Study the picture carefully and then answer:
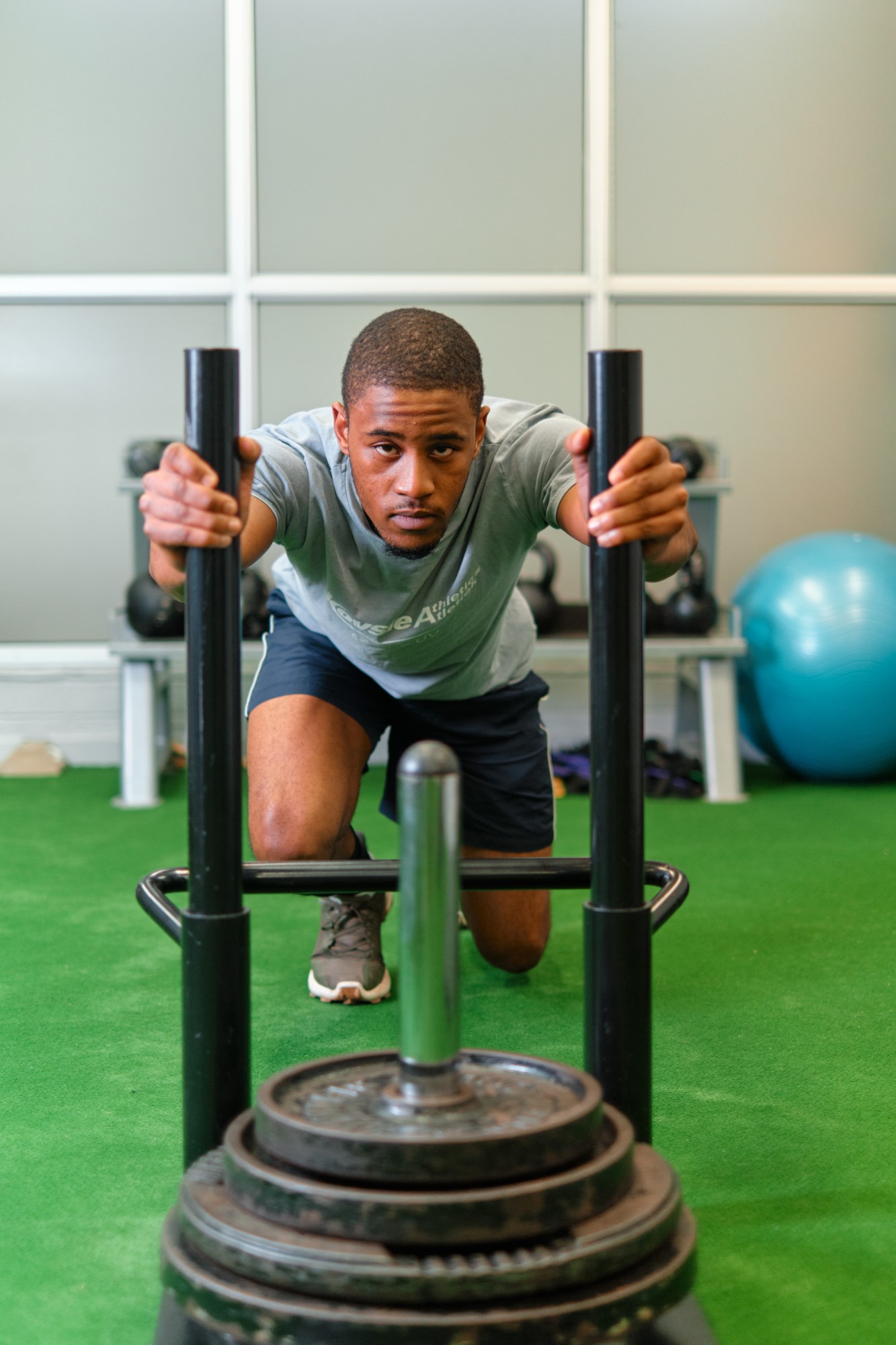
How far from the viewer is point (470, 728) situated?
7.13ft

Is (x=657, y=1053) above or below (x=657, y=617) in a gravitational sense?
below

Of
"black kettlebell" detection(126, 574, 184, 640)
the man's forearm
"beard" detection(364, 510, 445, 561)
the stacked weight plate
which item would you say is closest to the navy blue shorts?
"beard" detection(364, 510, 445, 561)

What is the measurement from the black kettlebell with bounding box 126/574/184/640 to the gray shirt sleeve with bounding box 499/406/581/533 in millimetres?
2173

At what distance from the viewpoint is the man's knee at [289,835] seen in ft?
6.29

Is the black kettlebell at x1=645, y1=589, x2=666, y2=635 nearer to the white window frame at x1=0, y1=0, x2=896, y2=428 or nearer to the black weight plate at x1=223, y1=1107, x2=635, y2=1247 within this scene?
the white window frame at x1=0, y1=0, x2=896, y2=428

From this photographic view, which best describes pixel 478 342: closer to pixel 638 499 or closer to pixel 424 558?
pixel 424 558

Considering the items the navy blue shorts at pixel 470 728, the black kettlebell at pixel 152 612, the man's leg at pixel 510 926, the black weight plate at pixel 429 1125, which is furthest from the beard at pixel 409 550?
the black kettlebell at pixel 152 612

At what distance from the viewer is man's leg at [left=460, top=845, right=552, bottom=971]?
2109mm

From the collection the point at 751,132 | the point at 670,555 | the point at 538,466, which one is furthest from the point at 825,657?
the point at 670,555

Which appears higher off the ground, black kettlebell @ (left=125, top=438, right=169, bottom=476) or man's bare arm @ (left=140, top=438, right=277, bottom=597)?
black kettlebell @ (left=125, top=438, right=169, bottom=476)

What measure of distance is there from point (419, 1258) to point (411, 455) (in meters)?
1.02

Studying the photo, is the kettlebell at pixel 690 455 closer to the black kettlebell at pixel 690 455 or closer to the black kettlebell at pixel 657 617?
the black kettlebell at pixel 690 455

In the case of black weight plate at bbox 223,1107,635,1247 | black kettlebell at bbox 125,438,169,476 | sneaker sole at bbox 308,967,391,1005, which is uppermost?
black kettlebell at bbox 125,438,169,476

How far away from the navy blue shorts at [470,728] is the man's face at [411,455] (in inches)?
18.0
